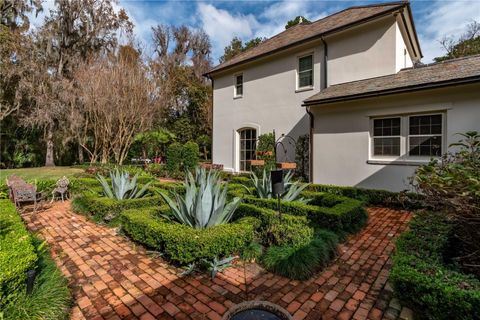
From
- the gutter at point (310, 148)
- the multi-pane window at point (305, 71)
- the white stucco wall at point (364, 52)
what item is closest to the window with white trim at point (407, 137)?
the gutter at point (310, 148)

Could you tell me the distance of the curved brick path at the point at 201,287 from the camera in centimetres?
265

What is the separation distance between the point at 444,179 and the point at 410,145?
18.7 feet

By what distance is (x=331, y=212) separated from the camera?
4.67 meters

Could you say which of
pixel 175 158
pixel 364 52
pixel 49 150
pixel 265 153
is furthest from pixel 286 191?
pixel 49 150

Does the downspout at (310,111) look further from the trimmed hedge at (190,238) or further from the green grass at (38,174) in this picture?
the green grass at (38,174)

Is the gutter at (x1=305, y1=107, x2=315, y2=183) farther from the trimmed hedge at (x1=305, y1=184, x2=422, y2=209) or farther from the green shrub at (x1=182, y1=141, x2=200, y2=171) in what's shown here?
the green shrub at (x1=182, y1=141, x2=200, y2=171)

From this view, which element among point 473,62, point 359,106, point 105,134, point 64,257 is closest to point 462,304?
point 64,257

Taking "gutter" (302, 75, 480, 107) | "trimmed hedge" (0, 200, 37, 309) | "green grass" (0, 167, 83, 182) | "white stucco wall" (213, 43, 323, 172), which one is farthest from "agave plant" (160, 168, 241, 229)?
"green grass" (0, 167, 83, 182)

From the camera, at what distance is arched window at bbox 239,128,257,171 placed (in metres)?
12.6

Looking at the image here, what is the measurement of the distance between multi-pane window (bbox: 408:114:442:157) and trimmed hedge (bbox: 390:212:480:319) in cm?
509

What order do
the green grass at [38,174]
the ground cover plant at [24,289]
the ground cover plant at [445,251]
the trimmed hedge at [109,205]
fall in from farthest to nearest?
the green grass at [38,174], the trimmed hedge at [109,205], the ground cover plant at [24,289], the ground cover plant at [445,251]

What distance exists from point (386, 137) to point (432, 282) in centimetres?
647

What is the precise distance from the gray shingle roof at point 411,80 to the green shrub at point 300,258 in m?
5.41

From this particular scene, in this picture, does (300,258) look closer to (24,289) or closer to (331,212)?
(331,212)
